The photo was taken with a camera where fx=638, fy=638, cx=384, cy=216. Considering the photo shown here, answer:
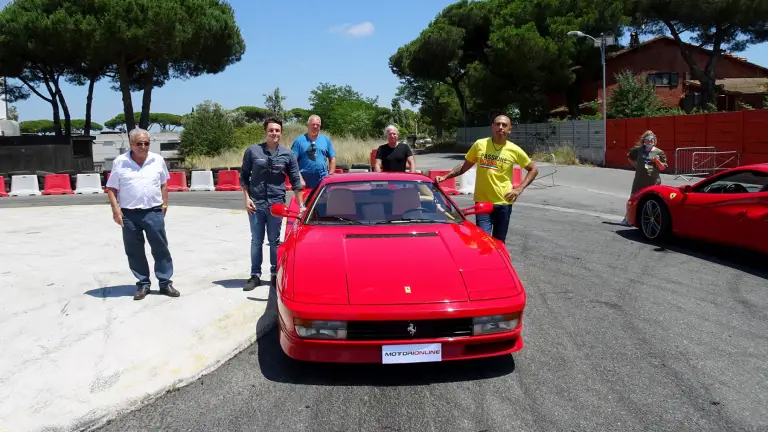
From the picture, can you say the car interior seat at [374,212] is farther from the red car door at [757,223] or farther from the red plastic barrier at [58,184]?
the red plastic barrier at [58,184]

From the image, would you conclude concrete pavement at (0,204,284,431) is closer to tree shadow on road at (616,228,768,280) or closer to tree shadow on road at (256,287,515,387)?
tree shadow on road at (256,287,515,387)

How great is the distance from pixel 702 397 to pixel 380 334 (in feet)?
6.36

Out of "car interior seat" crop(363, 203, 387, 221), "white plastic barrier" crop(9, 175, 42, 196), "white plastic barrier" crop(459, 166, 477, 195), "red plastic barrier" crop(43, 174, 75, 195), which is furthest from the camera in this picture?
"red plastic barrier" crop(43, 174, 75, 195)

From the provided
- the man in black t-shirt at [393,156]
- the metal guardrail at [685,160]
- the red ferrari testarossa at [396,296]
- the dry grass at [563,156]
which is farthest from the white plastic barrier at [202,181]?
the red ferrari testarossa at [396,296]

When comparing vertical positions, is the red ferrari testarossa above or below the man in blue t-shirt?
below

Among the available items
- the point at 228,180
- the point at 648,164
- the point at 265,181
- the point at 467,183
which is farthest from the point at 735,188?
the point at 228,180

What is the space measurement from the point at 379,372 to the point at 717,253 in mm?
5953

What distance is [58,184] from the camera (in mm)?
20969

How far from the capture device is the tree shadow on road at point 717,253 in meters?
7.39

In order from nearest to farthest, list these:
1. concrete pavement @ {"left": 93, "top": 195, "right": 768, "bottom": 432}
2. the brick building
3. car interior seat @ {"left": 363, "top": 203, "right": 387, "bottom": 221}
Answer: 1. concrete pavement @ {"left": 93, "top": 195, "right": 768, "bottom": 432}
2. car interior seat @ {"left": 363, "top": 203, "right": 387, "bottom": 221}
3. the brick building

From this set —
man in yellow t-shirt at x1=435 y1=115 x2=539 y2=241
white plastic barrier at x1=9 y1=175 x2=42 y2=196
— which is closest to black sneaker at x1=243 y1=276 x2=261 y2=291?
man in yellow t-shirt at x1=435 y1=115 x2=539 y2=241

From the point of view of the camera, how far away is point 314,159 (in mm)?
8133

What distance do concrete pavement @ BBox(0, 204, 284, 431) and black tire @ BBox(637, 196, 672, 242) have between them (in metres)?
5.38

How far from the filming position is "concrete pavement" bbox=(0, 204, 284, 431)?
12.3 feet
